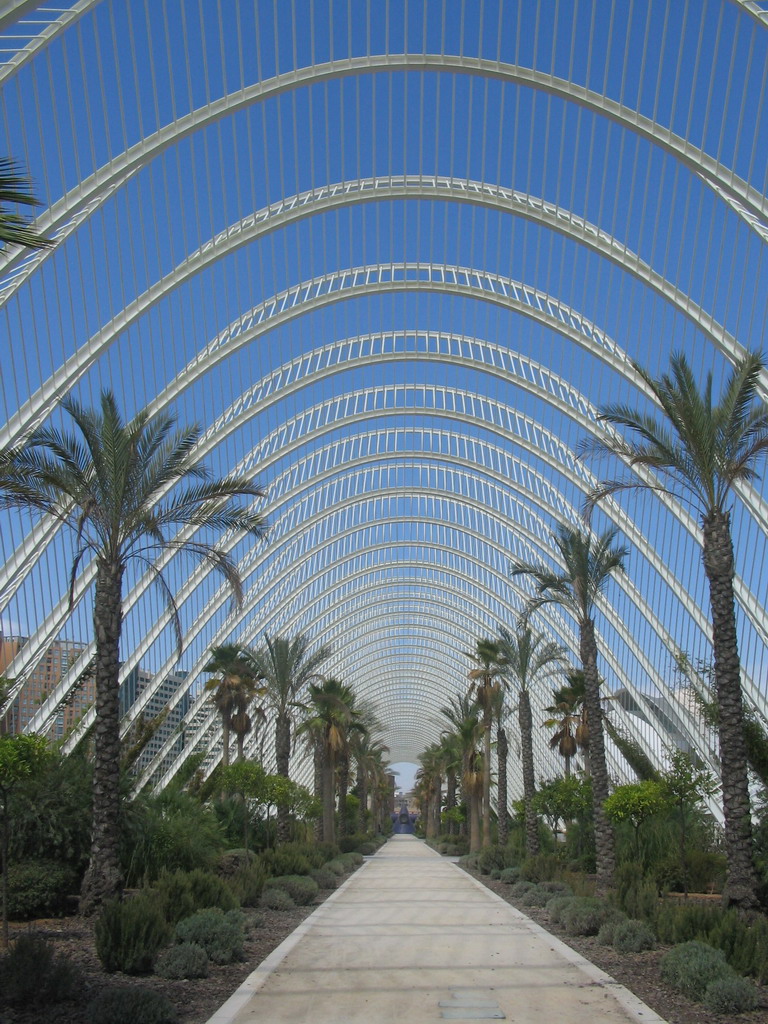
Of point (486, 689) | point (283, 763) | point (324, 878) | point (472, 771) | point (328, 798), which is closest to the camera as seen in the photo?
point (324, 878)

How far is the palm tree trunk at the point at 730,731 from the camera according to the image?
14281mm

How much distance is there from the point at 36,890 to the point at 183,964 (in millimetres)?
6461

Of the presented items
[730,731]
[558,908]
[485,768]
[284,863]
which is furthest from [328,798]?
[730,731]

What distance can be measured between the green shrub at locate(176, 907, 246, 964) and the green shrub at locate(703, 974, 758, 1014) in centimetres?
525

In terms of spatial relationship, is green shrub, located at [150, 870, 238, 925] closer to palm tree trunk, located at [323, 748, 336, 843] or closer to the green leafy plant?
the green leafy plant

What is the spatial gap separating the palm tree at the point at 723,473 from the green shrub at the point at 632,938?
1.91 m

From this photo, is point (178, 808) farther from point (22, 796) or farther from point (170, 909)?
point (170, 909)

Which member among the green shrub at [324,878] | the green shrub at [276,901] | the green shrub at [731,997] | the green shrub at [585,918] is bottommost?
the green shrub at [731,997]

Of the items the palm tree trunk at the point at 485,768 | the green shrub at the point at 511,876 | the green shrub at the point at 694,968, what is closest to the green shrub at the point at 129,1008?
the green shrub at the point at 694,968

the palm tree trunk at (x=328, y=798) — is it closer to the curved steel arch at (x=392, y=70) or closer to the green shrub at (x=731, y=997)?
the curved steel arch at (x=392, y=70)

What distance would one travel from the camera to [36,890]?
15.7 metres

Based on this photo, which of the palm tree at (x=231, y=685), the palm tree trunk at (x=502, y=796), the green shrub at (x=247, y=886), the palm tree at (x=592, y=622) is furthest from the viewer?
the palm tree at (x=231, y=685)

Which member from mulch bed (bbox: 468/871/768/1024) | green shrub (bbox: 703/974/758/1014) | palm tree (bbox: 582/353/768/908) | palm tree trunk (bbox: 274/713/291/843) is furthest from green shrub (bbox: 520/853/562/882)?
green shrub (bbox: 703/974/758/1014)

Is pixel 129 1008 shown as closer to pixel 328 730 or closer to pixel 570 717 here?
pixel 328 730
